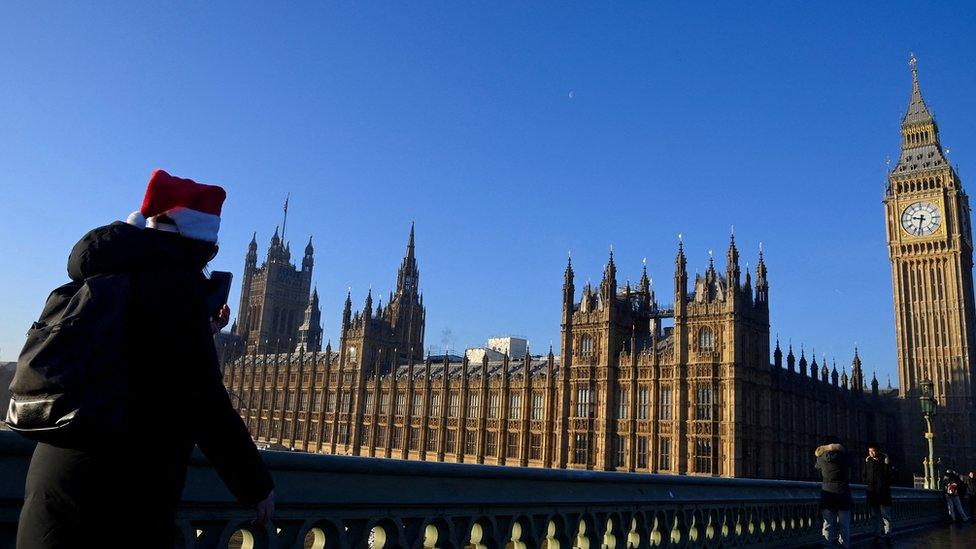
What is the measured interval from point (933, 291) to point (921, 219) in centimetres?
708

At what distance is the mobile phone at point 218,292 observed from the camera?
2885mm

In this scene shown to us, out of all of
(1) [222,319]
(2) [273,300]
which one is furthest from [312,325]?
(1) [222,319]

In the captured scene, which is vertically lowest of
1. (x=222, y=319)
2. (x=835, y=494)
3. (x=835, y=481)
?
(x=835, y=494)

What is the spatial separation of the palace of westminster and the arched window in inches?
3.0

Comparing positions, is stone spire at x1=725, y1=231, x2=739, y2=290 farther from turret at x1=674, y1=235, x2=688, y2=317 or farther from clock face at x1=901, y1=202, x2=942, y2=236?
clock face at x1=901, y1=202, x2=942, y2=236

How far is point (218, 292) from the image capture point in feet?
9.61

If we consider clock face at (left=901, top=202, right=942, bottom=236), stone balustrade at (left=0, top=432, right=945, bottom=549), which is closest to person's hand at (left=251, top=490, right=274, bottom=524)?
stone balustrade at (left=0, top=432, right=945, bottom=549)

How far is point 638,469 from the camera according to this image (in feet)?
142

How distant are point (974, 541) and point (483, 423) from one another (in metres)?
42.4

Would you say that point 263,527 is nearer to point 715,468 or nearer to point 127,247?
point 127,247

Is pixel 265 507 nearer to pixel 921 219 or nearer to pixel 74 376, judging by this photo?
pixel 74 376

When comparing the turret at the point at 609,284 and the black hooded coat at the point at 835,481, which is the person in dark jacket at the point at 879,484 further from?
the turret at the point at 609,284

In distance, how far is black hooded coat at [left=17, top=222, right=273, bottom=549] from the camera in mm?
2227

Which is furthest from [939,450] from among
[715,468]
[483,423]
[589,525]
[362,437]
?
[589,525]
